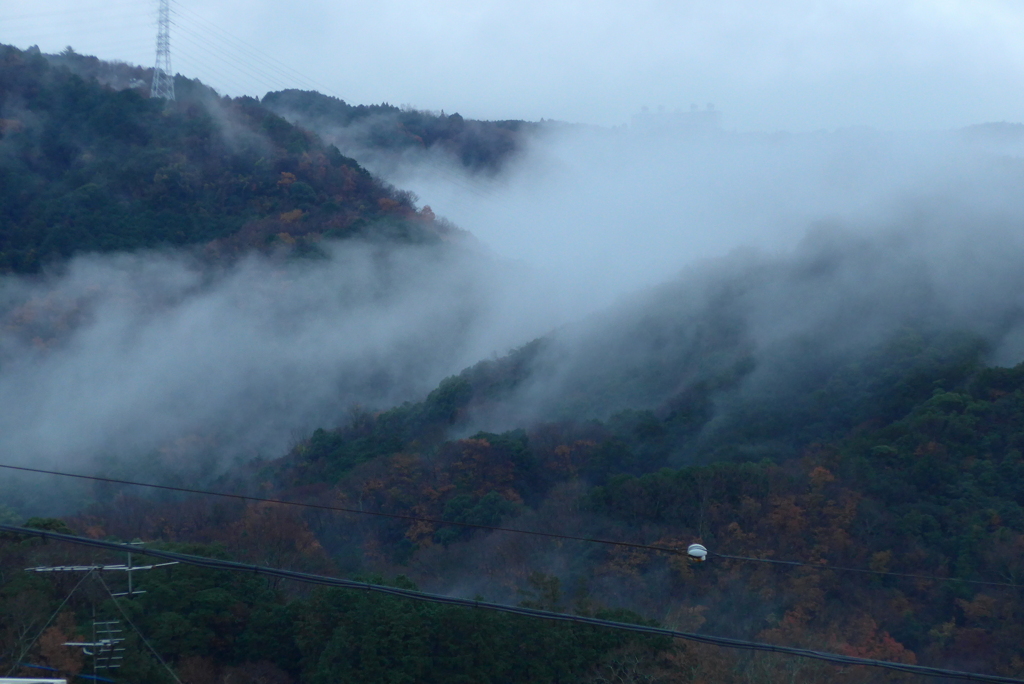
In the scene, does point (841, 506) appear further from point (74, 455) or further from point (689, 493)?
point (74, 455)

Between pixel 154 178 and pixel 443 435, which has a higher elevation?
pixel 154 178

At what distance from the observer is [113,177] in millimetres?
46406

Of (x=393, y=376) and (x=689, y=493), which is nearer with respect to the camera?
(x=689, y=493)

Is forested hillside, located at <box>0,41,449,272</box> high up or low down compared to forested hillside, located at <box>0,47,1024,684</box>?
up

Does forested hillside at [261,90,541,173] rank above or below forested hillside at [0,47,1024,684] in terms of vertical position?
above

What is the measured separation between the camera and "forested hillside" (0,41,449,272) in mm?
44750

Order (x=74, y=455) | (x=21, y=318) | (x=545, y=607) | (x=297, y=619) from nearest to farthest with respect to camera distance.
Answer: (x=545, y=607) → (x=297, y=619) → (x=74, y=455) → (x=21, y=318)

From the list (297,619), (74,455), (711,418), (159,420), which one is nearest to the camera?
(297,619)

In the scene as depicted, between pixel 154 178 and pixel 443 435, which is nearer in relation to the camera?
pixel 443 435

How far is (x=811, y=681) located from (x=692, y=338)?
24.4 meters

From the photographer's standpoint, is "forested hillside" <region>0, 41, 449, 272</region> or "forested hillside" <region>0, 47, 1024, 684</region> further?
"forested hillside" <region>0, 41, 449, 272</region>

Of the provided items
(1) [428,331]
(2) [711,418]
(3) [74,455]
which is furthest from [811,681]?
(1) [428,331]

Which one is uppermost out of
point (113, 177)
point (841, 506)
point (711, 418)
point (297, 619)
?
point (113, 177)

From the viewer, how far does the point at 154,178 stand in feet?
153
